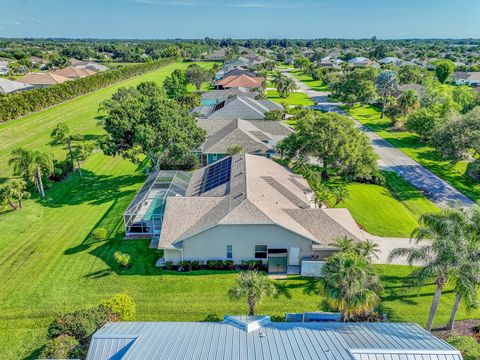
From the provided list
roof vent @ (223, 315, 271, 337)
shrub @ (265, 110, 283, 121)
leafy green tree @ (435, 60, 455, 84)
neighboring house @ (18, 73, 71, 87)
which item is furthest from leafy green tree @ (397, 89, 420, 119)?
neighboring house @ (18, 73, 71, 87)

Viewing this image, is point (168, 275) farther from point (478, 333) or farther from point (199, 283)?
point (478, 333)

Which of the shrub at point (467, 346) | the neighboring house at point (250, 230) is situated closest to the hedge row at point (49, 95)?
the neighboring house at point (250, 230)

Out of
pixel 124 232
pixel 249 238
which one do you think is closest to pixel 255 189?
pixel 249 238

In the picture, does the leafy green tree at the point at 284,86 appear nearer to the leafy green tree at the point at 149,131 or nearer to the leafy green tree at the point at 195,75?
the leafy green tree at the point at 195,75

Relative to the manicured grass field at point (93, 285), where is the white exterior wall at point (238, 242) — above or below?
above

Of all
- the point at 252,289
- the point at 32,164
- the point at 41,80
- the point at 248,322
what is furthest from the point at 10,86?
the point at 248,322

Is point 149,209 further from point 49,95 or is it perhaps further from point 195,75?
point 195,75
